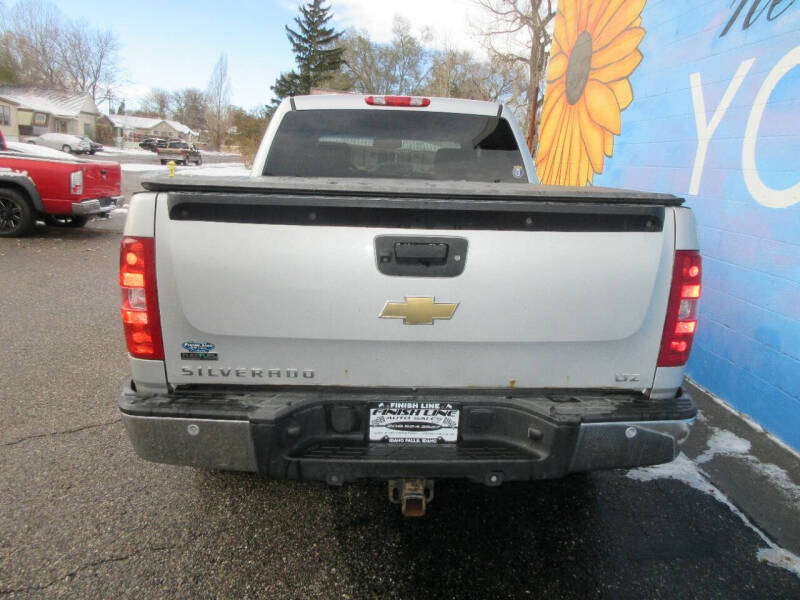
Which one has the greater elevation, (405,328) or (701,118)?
(701,118)

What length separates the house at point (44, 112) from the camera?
167ft

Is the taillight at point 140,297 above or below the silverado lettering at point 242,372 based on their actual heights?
above

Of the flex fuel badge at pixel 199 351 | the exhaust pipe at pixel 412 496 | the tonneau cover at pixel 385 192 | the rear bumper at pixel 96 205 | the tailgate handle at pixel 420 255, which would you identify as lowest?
the exhaust pipe at pixel 412 496

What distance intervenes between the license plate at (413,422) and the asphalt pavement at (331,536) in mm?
650

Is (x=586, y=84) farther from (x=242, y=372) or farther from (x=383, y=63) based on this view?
(x=383, y=63)

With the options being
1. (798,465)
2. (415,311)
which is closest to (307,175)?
(415,311)

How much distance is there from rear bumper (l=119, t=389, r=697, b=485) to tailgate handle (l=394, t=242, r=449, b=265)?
21.0 inches

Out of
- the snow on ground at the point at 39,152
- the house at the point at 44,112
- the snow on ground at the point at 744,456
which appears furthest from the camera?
the house at the point at 44,112

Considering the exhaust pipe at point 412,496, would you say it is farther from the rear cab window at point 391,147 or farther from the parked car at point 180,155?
the parked car at point 180,155

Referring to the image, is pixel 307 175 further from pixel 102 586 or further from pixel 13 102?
pixel 13 102

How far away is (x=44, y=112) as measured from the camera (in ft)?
182

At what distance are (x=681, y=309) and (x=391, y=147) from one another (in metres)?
2.07

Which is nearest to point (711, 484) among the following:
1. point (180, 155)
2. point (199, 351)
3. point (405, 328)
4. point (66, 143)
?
point (405, 328)

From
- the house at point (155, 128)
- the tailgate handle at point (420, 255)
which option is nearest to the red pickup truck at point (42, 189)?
the tailgate handle at point (420, 255)
